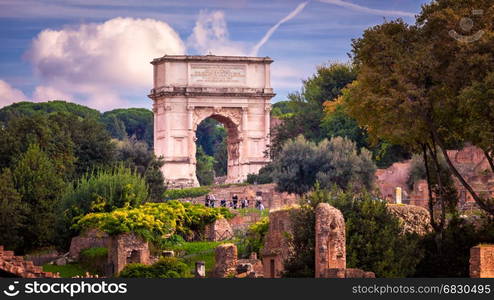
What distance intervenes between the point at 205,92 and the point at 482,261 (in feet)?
137

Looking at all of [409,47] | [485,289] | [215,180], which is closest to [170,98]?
[215,180]

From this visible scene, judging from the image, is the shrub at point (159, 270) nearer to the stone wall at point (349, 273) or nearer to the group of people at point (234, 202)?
the stone wall at point (349, 273)

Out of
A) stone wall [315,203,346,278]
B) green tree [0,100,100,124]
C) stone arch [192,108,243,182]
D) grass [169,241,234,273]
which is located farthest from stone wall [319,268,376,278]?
green tree [0,100,100,124]

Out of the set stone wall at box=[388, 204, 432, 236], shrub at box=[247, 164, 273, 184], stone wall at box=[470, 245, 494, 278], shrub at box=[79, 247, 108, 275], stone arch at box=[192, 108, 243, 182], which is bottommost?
stone wall at box=[470, 245, 494, 278]

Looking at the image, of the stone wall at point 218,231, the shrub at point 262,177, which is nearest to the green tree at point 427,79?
the stone wall at point 218,231

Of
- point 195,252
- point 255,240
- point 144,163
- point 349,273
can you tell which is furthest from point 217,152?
point 349,273

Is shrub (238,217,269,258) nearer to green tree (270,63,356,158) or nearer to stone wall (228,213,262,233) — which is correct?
stone wall (228,213,262,233)

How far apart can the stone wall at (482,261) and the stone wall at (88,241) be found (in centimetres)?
1316

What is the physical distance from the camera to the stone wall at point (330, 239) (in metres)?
33.3

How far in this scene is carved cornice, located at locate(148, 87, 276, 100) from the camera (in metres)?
72.4

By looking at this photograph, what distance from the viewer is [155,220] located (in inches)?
1672

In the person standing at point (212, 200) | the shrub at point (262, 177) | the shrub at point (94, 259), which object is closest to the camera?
the shrub at point (94, 259)

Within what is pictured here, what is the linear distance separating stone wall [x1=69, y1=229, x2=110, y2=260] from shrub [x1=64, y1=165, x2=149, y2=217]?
1.45 m

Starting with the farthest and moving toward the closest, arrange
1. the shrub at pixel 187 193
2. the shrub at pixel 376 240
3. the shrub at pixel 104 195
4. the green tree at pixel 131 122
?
the green tree at pixel 131 122 < the shrub at pixel 187 193 < the shrub at pixel 104 195 < the shrub at pixel 376 240
